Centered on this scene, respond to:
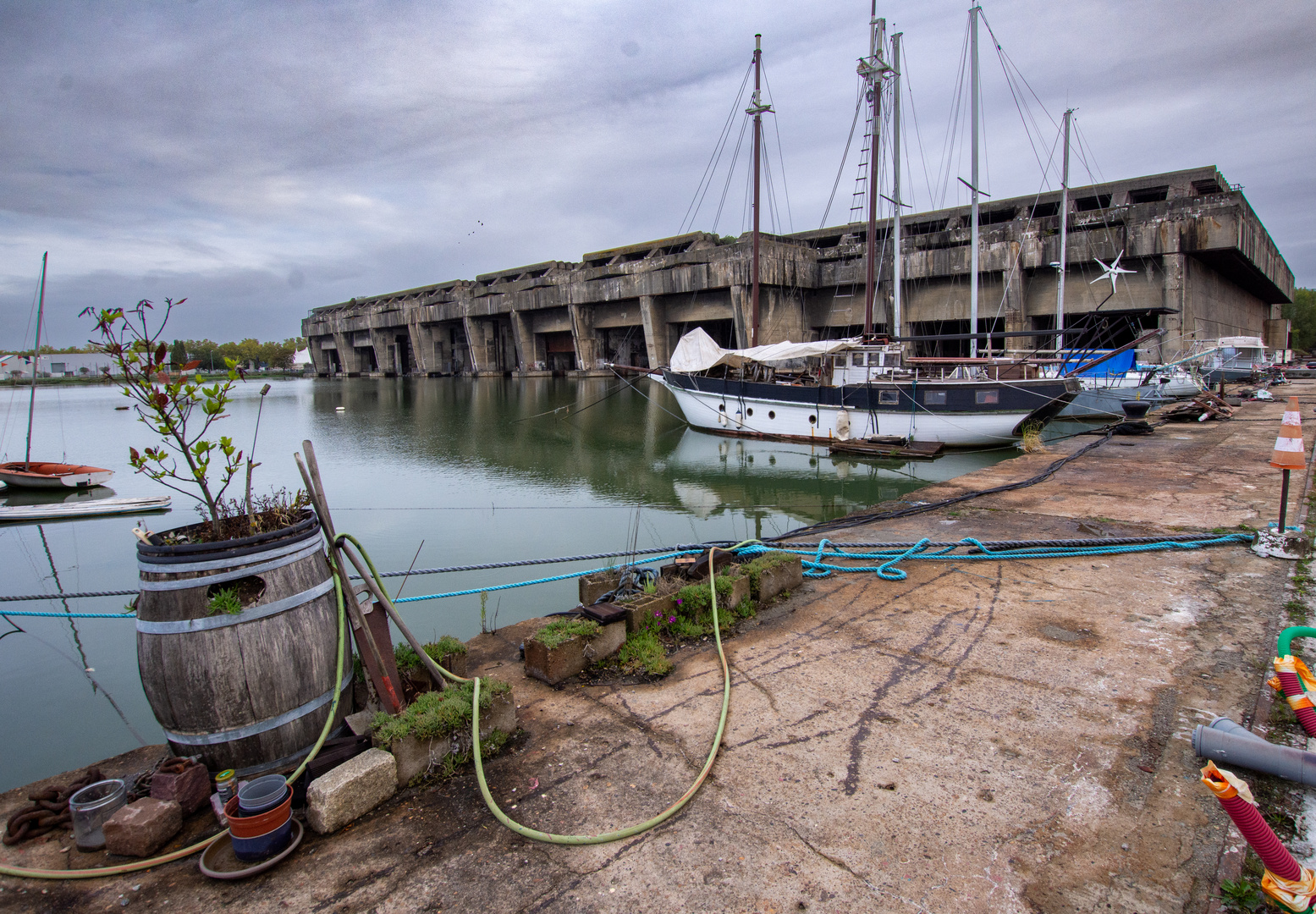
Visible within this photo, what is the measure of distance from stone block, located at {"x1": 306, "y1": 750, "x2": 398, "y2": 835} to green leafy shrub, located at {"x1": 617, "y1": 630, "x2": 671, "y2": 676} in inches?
60.9

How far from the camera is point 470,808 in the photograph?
2912mm

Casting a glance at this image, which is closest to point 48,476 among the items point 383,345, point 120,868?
point 120,868

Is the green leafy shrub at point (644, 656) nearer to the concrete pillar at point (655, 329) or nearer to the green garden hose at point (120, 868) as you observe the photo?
the green garden hose at point (120, 868)

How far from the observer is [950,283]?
3631 centimetres

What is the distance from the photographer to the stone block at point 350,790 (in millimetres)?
2752

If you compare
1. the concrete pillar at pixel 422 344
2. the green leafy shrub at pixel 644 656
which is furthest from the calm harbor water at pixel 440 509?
the concrete pillar at pixel 422 344

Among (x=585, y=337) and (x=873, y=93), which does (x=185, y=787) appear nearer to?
(x=873, y=93)

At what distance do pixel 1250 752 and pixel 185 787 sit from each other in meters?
4.47

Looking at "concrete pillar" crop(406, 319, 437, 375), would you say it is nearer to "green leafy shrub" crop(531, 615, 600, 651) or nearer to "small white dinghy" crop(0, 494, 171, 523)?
"small white dinghy" crop(0, 494, 171, 523)

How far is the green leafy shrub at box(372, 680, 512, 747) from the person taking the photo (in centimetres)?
306

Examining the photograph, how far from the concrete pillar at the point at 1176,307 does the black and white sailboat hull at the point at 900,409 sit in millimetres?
15982

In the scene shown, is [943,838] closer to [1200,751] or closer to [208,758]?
[1200,751]

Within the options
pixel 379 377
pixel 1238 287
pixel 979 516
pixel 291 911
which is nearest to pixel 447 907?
pixel 291 911

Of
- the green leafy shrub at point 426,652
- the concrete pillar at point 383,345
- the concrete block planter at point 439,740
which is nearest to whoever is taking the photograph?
the concrete block planter at point 439,740
